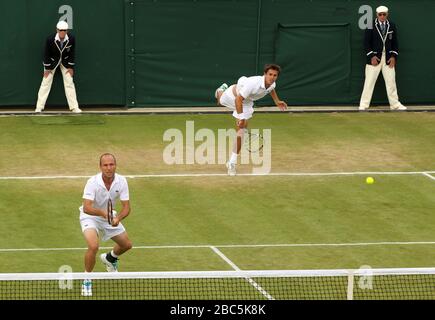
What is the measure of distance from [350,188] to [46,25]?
9.88m

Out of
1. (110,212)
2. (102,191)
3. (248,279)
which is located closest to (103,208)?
(110,212)

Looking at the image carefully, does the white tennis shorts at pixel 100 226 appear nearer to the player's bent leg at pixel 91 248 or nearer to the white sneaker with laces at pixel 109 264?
the player's bent leg at pixel 91 248

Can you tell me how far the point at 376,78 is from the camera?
31.9 meters

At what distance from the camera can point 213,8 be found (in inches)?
1248

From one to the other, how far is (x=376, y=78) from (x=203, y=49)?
4268 millimetres

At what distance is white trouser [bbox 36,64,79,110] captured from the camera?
1219 inches

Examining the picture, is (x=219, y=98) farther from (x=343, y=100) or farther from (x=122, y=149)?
(x=343, y=100)

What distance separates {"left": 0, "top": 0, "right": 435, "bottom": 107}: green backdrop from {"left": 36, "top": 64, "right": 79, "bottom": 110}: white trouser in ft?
1.30

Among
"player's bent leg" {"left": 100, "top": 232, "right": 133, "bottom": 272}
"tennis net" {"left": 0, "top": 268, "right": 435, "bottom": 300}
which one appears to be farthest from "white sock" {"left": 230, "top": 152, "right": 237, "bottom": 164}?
"player's bent leg" {"left": 100, "top": 232, "right": 133, "bottom": 272}

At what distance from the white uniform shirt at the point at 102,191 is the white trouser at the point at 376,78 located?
1448 cm

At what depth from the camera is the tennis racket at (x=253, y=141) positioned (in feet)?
91.0

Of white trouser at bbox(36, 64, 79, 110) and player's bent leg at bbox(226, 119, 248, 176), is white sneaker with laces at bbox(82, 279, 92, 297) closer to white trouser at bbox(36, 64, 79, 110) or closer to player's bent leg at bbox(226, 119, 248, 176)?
player's bent leg at bbox(226, 119, 248, 176)

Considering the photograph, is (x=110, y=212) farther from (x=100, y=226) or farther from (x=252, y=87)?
(x=252, y=87)


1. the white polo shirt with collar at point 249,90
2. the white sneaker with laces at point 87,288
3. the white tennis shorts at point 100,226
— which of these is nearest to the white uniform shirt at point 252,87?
the white polo shirt with collar at point 249,90
